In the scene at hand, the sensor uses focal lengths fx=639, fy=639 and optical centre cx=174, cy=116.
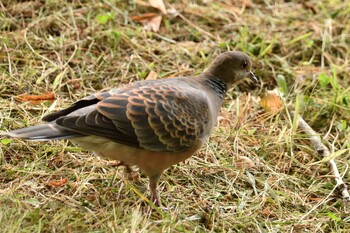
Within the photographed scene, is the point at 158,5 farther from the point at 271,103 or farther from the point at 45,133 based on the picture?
the point at 45,133

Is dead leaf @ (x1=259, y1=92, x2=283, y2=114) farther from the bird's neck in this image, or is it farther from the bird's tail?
the bird's tail

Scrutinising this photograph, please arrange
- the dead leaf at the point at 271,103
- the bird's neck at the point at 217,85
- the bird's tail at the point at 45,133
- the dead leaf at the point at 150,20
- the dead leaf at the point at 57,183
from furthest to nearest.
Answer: the dead leaf at the point at 150,20
the dead leaf at the point at 271,103
the bird's neck at the point at 217,85
the dead leaf at the point at 57,183
the bird's tail at the point at 45,133

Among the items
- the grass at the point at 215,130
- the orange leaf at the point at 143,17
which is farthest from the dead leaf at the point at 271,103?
the orange leaf at the point at 143,17

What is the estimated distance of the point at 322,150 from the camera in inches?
188

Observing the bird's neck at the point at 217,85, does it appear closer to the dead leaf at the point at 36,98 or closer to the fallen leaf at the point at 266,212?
the fallen leaf at the point at 266,212

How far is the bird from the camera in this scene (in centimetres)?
361

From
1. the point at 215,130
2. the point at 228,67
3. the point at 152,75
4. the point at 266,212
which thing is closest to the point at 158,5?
the point at 152,75

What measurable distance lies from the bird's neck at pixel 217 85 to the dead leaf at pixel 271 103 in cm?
88

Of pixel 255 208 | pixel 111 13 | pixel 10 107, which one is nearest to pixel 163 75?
pixel 111 13

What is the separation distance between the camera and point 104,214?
365 cm

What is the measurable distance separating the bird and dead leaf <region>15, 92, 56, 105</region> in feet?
3.37

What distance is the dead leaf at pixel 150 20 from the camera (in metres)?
6.04

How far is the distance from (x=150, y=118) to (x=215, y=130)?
117cm

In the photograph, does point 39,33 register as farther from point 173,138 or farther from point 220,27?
point 173,138
